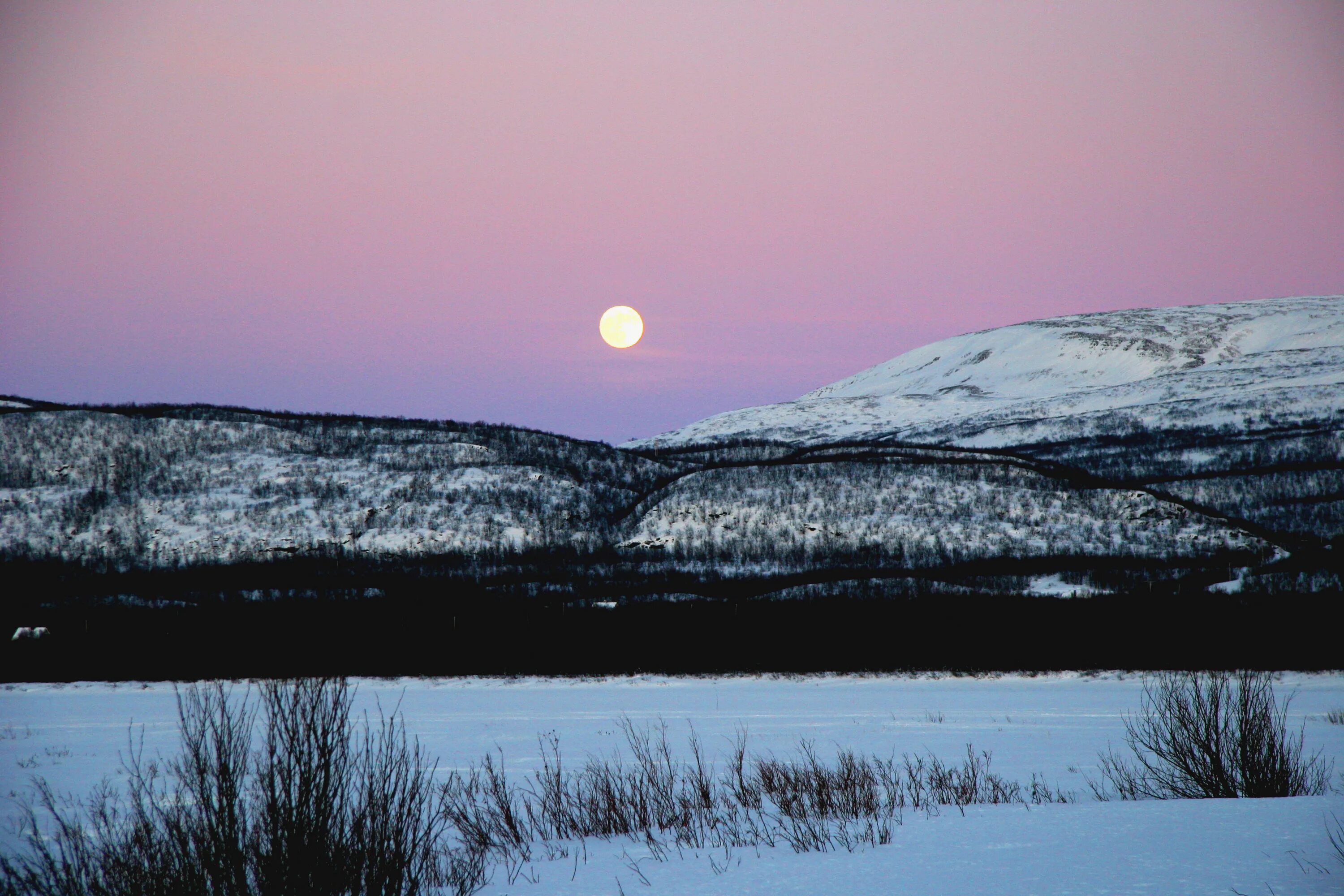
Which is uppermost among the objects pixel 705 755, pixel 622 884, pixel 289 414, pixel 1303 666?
pixel 289 414

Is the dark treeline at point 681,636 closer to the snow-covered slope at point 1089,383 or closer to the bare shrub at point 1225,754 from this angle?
the bare shrub at point 1225,754

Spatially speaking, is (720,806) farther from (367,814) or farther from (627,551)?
(627,551)

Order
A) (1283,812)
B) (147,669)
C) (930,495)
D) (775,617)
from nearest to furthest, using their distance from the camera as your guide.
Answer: (1283,812) < (147,669) < (775,617) < (930,495)

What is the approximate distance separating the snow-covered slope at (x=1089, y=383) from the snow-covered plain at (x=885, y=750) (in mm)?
71959

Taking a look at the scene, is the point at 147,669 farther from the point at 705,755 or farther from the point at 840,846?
the point at 840,846

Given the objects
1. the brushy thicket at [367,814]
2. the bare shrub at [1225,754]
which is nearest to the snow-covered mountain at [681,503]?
the brushy thicket at [367,814]

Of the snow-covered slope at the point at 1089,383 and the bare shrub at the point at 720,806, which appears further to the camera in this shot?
the snow-covered slope at the point at 1089,383

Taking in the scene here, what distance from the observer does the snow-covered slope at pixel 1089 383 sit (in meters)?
104

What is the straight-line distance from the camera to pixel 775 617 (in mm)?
52125

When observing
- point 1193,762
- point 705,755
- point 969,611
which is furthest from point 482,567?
point 1193,762

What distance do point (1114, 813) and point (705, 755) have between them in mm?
10972

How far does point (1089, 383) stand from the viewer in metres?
145

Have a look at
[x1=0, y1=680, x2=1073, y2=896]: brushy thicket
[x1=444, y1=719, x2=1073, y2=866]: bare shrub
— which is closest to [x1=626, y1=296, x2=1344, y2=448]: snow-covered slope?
[x1=444, y1=719, x2=1073, y2=866]: bare shrub

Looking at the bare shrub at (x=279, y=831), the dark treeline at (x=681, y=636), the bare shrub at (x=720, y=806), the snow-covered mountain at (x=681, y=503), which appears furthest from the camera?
the snow-covered mountain at (x=681, y=503)
